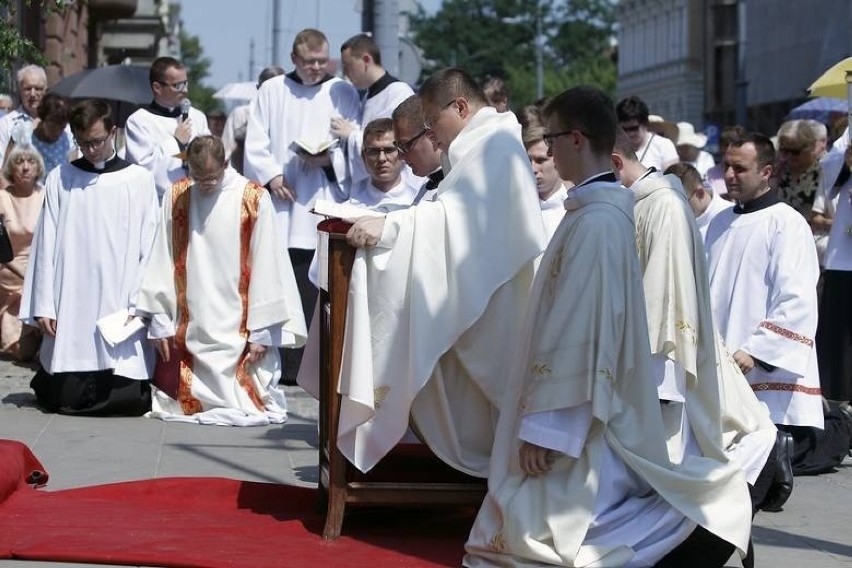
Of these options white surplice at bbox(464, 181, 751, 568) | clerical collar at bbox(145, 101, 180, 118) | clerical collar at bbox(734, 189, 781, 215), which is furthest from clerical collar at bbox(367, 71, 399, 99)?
white surplice at bbox(464, 181, 751, 568)

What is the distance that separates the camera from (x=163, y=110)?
1232cm

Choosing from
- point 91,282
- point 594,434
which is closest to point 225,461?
point 91,282

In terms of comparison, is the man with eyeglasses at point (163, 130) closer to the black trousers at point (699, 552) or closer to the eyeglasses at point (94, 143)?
the eyeglasses at point (94, 143)

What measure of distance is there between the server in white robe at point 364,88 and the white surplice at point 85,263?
163cm

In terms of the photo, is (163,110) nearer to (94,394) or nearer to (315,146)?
(315,146)

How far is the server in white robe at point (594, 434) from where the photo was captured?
5.87m

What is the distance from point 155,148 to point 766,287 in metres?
5.41

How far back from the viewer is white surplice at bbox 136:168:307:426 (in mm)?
10164

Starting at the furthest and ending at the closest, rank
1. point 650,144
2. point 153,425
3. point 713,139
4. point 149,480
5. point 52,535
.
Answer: point 713,139 → point 650,144 → point 153,425 → point 149,480 → point 52,535

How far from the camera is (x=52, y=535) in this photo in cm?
644

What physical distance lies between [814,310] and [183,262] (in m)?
4.00

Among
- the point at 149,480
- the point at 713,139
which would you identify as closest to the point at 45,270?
the point at 149,480

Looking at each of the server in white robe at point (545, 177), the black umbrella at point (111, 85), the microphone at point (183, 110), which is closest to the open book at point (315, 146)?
the microphone at point (183, 110)

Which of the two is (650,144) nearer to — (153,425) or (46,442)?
(153,425)
